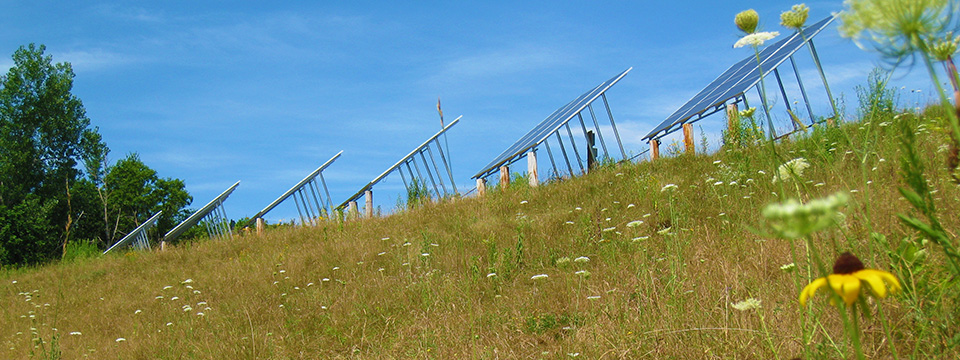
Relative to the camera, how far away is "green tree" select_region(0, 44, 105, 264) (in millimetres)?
31156

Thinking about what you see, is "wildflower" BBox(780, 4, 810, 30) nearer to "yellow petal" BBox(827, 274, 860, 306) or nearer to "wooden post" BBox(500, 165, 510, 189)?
"yellow petal" BBox(827, 274, 860, 306)

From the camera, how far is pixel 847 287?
3.01 ft

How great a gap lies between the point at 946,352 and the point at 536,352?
208 centimetres

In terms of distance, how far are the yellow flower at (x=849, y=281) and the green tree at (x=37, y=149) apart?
36.7 metres

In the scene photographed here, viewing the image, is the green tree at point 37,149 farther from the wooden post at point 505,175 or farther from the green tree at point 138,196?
the wooden post at point 505,175

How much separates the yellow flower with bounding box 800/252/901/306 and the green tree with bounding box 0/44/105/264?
36.7 meters

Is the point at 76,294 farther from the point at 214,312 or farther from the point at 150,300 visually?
the point at 214,312

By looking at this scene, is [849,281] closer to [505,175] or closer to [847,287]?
[847,287]

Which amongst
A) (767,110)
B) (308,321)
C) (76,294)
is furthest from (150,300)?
(767,110)

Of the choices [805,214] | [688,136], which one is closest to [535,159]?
[688,136]

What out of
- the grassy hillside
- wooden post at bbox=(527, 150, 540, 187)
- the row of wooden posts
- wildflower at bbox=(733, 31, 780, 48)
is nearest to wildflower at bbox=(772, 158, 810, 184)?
the grassy hillside

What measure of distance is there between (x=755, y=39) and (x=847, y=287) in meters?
1.38

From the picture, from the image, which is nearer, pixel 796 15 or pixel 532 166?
pixel 796 15

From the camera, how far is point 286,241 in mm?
11773
